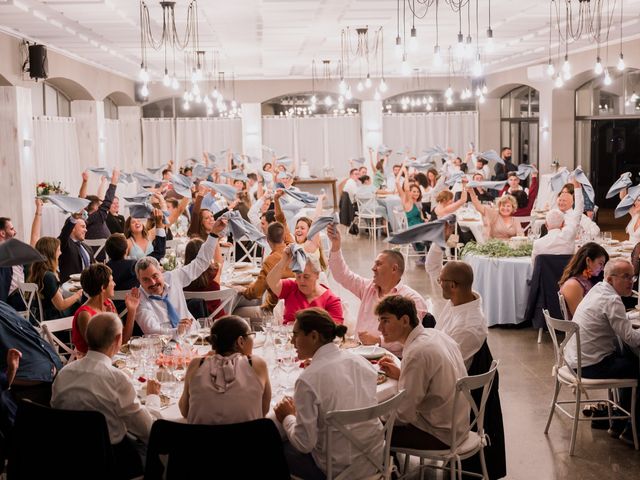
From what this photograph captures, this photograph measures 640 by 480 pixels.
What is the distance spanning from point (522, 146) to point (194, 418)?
63.7 feet

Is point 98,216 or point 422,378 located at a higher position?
point 98,216

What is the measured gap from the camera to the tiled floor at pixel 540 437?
205 inches

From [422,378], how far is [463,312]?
879 millimetres

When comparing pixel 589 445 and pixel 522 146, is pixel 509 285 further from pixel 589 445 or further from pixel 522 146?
pixel 522 146

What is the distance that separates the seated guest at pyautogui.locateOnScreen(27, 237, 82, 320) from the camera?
263 inches

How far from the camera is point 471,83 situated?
22.4m

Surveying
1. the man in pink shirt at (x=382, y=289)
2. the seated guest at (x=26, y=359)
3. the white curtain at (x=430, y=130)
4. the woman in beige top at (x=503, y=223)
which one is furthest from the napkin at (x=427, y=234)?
the white curtain at (x=430, y=130)

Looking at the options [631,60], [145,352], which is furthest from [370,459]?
[631,60]

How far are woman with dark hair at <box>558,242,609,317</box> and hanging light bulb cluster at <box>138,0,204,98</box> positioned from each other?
16.4ft

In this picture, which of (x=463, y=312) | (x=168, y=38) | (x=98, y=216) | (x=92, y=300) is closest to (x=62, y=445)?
(x=92, y=300)

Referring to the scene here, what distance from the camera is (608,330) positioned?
564 centimetres

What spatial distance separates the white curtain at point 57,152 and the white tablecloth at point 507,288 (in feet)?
28.9

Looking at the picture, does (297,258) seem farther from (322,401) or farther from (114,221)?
(114,221)

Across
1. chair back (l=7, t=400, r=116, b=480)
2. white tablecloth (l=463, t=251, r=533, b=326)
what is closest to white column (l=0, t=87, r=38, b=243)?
white tablecloth (l=463, t=251, r=533, b=326)
